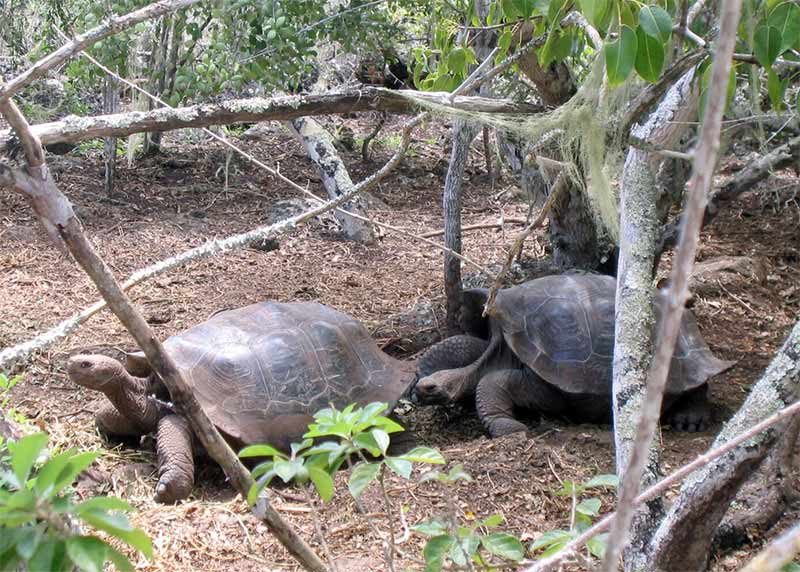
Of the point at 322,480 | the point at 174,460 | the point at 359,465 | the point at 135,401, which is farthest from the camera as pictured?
the point at 135,401

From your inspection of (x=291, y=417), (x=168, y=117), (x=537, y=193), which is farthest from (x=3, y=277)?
(x=537, y=193)

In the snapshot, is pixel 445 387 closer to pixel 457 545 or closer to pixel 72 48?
pixel 457 545

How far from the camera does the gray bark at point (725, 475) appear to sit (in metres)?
2.10

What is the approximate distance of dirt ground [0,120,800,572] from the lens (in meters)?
3.54

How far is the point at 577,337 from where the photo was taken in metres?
5.08

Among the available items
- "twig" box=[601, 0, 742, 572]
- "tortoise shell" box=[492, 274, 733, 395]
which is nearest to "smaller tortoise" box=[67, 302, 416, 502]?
"tortoise shell" box=[492, 274, 733, 395]

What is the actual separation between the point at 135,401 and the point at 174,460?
0.44 metres

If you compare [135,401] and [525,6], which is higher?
[525,6]

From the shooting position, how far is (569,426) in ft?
16.4

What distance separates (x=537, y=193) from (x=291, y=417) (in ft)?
8.09

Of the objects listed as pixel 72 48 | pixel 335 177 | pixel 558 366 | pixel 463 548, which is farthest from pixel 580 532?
pixel 335 177

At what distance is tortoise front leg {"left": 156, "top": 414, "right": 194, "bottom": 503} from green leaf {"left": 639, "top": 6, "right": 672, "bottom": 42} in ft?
9.46

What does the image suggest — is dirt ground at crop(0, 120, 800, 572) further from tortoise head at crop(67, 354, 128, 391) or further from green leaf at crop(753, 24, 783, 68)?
green leaf at crop(753, 24, 783, 68)

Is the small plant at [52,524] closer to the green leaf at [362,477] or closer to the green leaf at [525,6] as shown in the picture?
the green leaf at [362,477]
